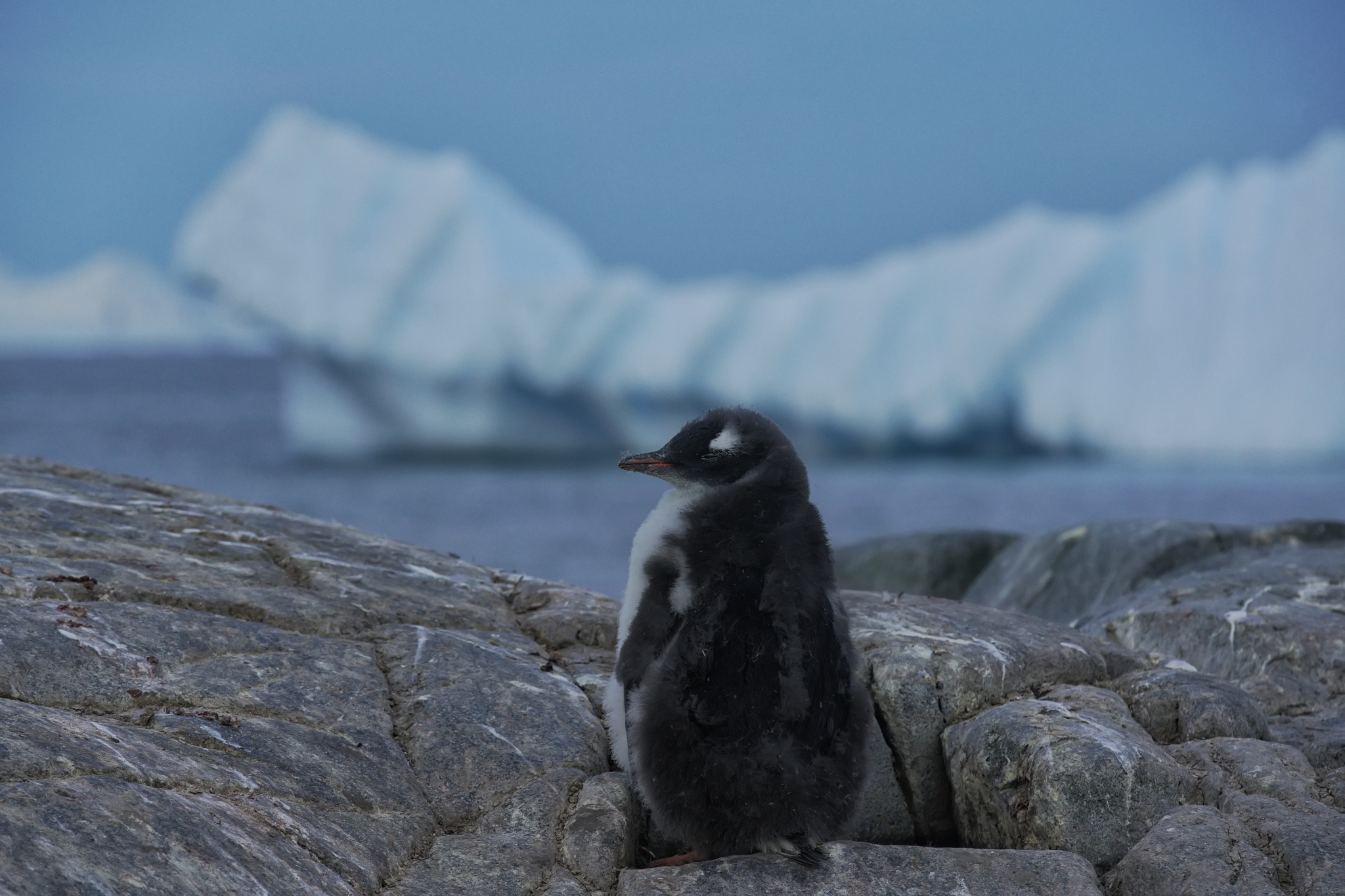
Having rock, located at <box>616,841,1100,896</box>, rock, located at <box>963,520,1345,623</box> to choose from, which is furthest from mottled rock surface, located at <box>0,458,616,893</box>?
rock, located at <box>963,520,1345,623</box>

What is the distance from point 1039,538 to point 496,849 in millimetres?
6011

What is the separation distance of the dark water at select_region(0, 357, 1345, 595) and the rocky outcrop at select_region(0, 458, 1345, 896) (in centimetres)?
1457

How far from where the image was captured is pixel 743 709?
10.7 ft

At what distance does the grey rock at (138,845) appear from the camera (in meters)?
2.53

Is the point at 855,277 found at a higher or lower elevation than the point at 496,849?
higher

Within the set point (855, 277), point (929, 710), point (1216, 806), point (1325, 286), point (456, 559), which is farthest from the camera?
point (855, 277)

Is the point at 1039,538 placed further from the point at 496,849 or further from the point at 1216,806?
the point at 496,849

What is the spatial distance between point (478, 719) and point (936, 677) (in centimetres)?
151

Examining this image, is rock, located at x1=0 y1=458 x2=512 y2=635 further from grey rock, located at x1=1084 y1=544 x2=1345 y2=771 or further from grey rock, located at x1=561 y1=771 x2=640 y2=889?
grey rock, located at x1=1084 y1=544 x2=1345 y2=771

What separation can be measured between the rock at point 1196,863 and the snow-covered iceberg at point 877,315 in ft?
65.3

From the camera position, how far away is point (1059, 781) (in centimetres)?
363

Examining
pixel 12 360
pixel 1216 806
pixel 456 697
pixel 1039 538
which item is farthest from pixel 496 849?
pixel 12 360

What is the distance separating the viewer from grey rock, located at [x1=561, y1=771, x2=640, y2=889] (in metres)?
3.26

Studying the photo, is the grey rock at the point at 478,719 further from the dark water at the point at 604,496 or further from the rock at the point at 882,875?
the dark water at the point at 604,496
